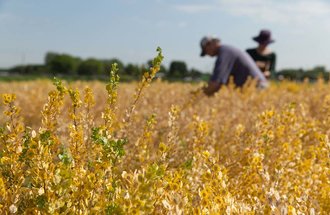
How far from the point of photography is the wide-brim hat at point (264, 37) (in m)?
10.2

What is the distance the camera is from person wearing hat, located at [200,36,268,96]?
8.75m

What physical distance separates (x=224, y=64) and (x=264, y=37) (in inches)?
72.4

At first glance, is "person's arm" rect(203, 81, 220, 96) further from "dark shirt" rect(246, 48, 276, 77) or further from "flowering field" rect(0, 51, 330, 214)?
"flowering field" rect(0, 51, 330, 214)

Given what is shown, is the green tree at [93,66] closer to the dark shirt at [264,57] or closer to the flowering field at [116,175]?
the dark shirt at [264,57]

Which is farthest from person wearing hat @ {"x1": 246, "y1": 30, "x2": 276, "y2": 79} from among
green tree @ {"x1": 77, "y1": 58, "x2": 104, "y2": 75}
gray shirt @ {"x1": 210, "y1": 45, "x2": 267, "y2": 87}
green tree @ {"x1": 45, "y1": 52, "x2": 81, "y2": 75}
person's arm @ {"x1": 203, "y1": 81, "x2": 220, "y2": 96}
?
green tree @ {"x1": 45, "y1": 52, "x2": 81, "y2": 75}

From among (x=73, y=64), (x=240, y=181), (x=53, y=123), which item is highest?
(x=53, y=123)

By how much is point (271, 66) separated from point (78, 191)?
8.96 meters

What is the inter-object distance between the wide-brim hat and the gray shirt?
3.18 feet

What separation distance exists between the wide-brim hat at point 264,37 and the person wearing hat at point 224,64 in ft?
3.55

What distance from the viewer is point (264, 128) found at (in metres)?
3.72

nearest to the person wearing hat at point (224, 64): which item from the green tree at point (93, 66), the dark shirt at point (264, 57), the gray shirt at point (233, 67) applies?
the gray shirt at point (233, 67)

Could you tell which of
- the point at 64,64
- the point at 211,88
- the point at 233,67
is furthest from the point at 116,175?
the point at 64,64

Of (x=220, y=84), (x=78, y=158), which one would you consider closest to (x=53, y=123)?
(x=78, y=158)

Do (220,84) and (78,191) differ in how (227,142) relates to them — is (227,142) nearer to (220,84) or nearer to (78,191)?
(78,191)
